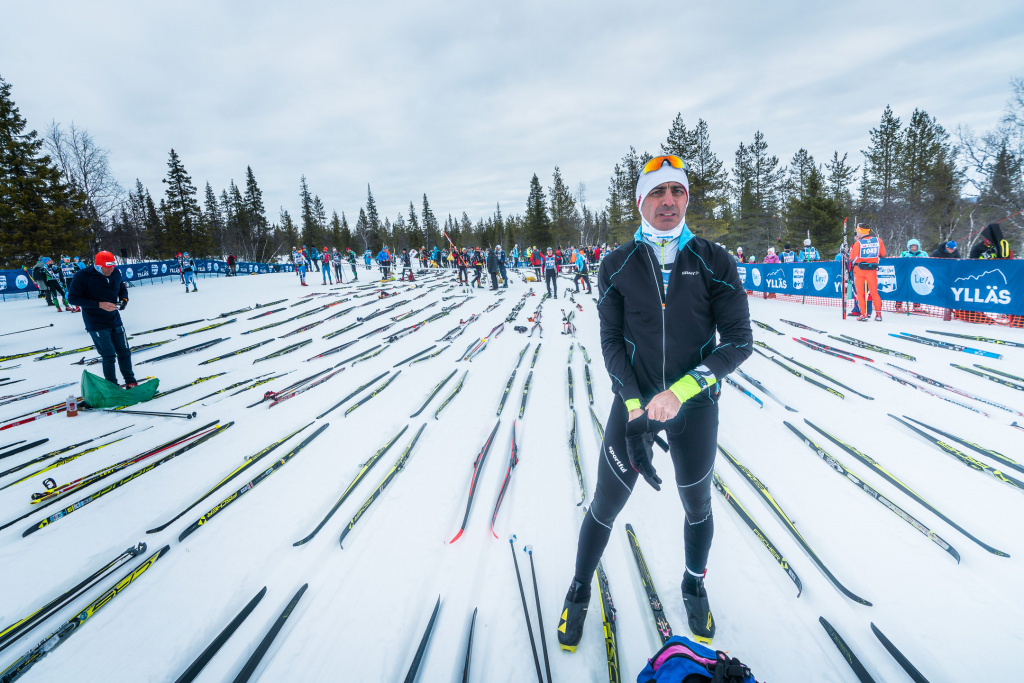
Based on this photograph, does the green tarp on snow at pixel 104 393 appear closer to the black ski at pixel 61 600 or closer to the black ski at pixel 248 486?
the black ski at pixel 248 486

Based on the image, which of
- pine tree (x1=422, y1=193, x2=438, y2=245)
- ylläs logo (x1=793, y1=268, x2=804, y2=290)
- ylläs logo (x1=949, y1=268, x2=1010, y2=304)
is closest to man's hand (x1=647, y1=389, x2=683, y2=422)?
ylläs logo (x1=949, y1=268, x2=1010, y2=304)

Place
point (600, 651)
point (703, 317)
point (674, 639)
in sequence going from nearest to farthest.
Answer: point (674, 639)
point (703, 317)
point (600, 651)

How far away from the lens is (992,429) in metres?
4.08

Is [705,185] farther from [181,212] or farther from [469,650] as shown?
[181,212]

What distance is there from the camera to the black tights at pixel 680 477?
199 cm

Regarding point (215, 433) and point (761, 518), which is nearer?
point (761, 518)

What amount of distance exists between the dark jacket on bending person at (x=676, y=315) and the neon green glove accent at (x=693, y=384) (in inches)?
2.0

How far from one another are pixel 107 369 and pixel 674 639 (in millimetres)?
8661

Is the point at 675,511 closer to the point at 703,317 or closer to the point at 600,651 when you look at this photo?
the point at 600,651

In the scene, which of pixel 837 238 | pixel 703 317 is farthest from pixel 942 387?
pixel 837 238

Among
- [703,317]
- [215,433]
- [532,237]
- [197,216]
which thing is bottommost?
[215,433]

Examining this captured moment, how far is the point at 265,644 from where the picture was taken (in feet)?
7.34

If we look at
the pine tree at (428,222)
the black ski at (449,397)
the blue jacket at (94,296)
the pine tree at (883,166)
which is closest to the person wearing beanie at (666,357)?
the black ski at (449,397)

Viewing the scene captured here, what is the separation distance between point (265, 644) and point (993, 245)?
1418 centimetres
